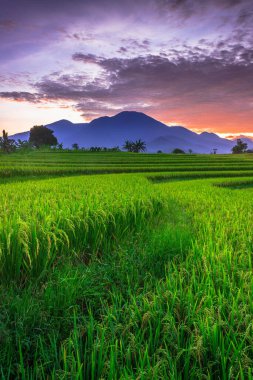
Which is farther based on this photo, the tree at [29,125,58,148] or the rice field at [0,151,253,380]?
the tree at [29,125,58,148]

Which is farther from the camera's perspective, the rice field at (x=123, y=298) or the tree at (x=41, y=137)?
the tree at (x=41, y=137)

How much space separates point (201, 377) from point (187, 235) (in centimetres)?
288

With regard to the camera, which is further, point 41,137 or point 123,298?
point 41,137

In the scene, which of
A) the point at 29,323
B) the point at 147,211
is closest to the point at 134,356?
the point at 29,323

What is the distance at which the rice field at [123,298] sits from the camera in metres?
1.81

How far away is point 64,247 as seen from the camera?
13.3ft

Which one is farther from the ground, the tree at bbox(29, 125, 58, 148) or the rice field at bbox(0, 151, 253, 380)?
the tree at bbox(29, 125, 58, 148)

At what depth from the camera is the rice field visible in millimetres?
1807

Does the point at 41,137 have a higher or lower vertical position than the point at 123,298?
higher

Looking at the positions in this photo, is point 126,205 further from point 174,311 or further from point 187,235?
point 174,311

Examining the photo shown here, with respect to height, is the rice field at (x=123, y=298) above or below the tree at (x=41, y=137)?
below

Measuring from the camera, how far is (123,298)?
2.80 metres

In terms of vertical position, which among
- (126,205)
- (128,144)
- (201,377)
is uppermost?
(128,144)

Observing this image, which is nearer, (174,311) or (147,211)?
(174,311)
